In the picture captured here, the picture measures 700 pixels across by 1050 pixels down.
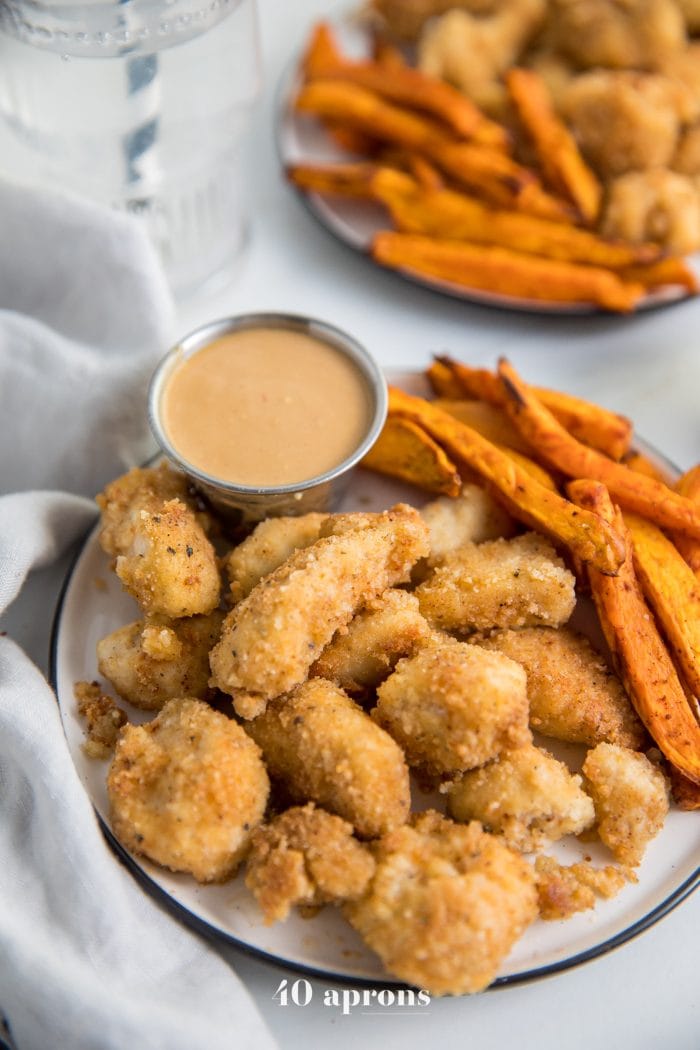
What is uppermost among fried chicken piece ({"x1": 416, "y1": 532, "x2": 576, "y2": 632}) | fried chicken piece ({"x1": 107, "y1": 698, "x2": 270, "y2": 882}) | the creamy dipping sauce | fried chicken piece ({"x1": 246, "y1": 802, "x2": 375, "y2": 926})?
fried chicken piece ({"x1": 416, "y1": 532, "x2": 576, "y2": 632})

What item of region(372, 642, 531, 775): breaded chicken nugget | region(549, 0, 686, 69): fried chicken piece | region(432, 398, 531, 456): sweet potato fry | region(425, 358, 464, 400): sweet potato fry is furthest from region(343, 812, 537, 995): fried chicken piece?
region(549, 0, 686, 69): fried chicken piece

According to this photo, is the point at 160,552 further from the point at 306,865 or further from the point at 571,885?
the point at 571,885

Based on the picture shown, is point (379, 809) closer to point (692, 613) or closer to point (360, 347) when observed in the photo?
point (692, 613)

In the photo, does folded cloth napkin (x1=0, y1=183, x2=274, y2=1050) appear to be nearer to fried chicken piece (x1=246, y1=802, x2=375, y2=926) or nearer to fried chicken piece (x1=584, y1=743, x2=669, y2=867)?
fried chicken piece (x1=246, y1=802, x2=375, y2=926)

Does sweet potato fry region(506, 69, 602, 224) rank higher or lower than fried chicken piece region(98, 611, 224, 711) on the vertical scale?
higher

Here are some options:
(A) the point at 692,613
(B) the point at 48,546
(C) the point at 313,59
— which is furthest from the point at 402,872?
(C) the point at 313,59

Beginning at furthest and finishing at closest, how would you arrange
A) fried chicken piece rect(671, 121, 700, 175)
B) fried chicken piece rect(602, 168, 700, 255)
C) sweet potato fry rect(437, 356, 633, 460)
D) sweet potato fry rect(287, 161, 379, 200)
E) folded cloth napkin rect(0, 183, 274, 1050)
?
1. fried chicken piece rect(671, 121, 700, 175)
2. sweet potato fry rect(287, 161, 379, 200)
3. fried chicken piece rect(602, 168, 700, 255)
4. sweet potato fry rect(437, 356, 633, 460)
5. folded cloth napkin rect(0, 183, 274, 1050)
